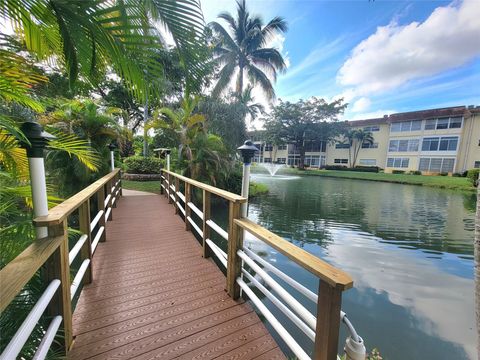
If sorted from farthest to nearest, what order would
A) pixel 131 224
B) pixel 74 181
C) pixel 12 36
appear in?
pixel 74 181 < pixel 131 224 < pixel 12 36

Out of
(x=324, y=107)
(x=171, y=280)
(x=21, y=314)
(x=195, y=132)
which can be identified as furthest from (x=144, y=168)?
(x=324, y=107)

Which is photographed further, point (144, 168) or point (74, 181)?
point (144, 168)

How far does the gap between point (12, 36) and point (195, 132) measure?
6.73 m

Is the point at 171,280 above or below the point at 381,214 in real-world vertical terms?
above

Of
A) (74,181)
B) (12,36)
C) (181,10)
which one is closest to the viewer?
(181,10)

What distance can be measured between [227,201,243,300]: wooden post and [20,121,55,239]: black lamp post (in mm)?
1355

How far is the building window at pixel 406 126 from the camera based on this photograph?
22750 mm

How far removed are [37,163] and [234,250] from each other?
161cm

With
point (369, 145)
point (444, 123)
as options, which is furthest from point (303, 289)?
point (369, 145)

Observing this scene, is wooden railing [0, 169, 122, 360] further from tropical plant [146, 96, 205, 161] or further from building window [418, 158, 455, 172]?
building window [418, 158, 455, 172]

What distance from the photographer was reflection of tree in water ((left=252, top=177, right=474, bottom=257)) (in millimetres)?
5777

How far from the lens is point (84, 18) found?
3.52ft

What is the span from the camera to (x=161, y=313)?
192 centimetres

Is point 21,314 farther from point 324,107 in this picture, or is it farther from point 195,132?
point 324,107
